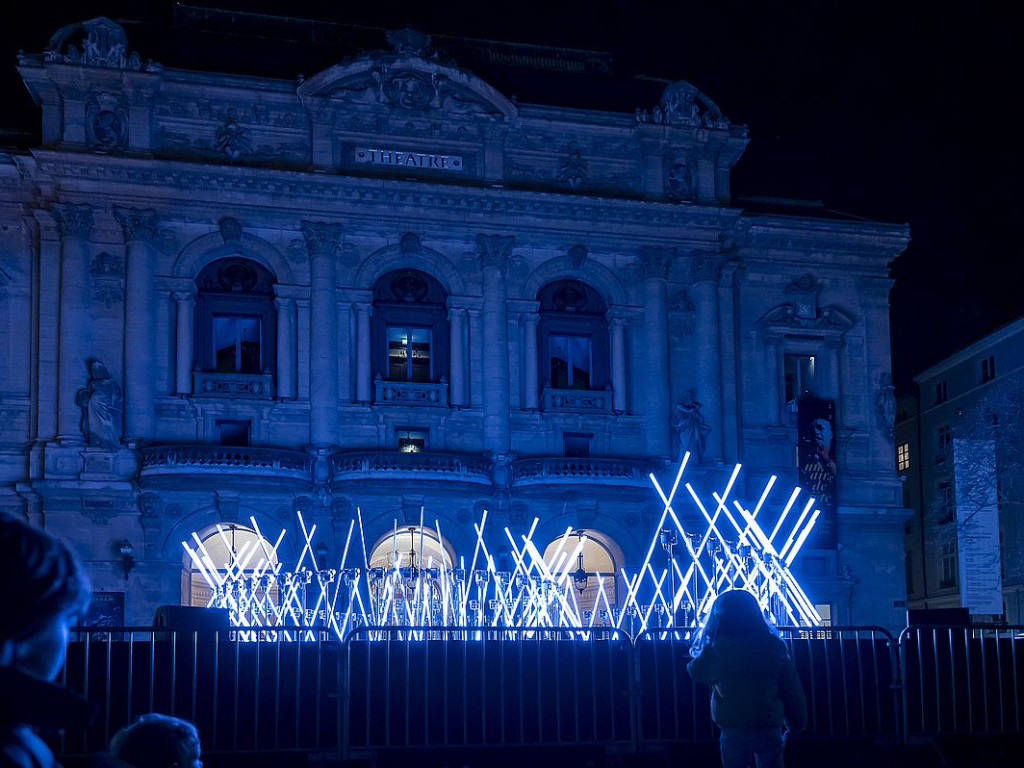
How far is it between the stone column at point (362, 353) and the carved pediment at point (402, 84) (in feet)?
20.4

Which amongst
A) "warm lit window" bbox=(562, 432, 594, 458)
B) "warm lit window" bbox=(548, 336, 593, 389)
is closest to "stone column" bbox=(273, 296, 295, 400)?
"warm lit window" bbox=(548, 336, 593, 389)

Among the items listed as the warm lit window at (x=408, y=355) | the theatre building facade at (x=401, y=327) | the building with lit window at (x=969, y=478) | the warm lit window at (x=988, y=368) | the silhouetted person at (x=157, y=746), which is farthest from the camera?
the warm lit window at (x=988, y=368)

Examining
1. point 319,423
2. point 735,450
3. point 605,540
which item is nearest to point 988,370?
point 735,450

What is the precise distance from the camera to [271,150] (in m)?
43.0

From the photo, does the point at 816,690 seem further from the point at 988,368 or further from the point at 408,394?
the point at 988,368

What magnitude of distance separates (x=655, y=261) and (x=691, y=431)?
5.52m

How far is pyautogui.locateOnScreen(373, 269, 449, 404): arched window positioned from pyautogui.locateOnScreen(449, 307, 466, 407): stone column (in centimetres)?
34

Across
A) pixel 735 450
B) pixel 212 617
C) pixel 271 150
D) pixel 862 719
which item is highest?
pixel 271 150

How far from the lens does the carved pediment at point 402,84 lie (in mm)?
43156

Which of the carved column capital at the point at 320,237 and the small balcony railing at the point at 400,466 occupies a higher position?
the carved column capital at the point at 320,237

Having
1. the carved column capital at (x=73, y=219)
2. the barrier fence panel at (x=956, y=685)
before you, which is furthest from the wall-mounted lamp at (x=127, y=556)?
the barrier fence panel at (x=956, y=685)

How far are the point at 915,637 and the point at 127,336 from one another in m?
28.4

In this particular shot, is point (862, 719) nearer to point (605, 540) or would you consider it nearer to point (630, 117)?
point (605, 540)

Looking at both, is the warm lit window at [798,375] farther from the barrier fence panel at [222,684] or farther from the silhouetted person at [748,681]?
the silhouetted person at [748,681]
